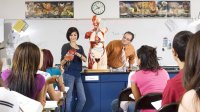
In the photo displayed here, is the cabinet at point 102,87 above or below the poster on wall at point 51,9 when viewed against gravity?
below

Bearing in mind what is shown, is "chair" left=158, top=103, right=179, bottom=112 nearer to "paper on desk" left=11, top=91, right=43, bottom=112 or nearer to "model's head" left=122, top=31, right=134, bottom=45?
"paper on desk" left=11, top=91, right=43, bottom=112

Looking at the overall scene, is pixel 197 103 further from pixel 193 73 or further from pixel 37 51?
pixel 37 51

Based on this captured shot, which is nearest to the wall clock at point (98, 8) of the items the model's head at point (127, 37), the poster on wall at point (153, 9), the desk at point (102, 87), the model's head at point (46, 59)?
the poster on wall at point (153, 9)

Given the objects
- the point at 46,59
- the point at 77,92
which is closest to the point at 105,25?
the point at 77,92

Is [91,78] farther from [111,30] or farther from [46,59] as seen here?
[111,30]

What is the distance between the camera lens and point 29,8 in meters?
6.37

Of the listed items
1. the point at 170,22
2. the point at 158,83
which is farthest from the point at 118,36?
the point at 158,83

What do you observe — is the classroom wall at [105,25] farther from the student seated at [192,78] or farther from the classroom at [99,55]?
the student seated at [192,78]

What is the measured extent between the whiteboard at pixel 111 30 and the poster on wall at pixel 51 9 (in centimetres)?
10

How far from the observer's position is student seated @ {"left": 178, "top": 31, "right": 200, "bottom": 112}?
1105 millimetres

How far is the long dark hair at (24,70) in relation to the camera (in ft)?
6.73

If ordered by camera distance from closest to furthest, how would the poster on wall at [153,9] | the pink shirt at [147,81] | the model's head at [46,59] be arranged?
the pink shirt at [147,81] < the model's head at [46,59] < the poster on wall at [153,9]

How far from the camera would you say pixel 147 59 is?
2863mm

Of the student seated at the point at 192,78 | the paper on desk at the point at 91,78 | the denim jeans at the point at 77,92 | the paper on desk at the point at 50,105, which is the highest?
the student seated at the point at 192,78
